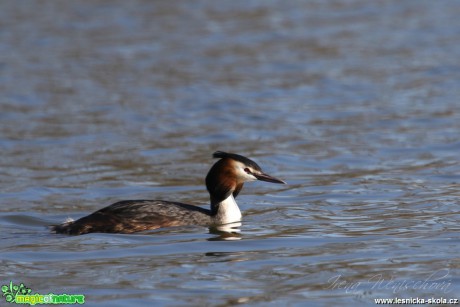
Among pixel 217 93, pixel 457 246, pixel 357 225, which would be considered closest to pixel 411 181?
pixel 357 225

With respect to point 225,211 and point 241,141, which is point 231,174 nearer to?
point 225,211

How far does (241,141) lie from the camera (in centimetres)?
1554

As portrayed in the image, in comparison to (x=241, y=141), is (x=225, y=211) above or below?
below

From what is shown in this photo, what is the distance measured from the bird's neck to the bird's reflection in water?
6 centimetres

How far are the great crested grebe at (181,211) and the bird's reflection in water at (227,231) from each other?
8cm

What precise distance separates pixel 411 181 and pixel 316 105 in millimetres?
5379

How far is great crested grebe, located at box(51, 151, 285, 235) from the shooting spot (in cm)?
1034

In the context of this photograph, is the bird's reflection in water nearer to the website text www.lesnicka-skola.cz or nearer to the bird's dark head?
the bird's dark head

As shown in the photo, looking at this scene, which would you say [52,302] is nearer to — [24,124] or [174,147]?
[174,147]

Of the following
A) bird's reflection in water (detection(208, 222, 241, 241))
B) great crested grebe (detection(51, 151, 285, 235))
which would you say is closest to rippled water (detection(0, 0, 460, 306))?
bird's reflection in water (detection(208, 222, 241, 241))

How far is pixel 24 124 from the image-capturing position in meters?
16.7

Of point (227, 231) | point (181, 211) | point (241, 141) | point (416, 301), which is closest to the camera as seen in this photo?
point (416, 301)

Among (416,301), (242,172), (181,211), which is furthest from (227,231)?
(416,301)

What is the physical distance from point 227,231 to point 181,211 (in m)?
0.50
